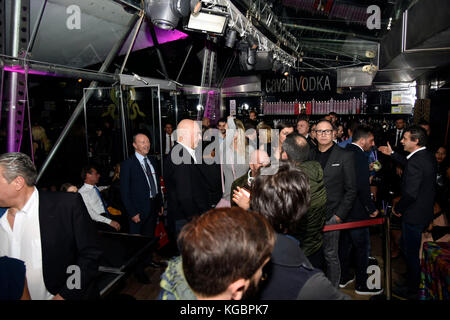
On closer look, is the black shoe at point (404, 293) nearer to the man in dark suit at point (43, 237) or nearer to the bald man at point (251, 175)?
the bald man at point (251, 175)

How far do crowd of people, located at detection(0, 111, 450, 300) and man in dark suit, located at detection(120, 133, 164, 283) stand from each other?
1 cm

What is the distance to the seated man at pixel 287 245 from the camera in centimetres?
93

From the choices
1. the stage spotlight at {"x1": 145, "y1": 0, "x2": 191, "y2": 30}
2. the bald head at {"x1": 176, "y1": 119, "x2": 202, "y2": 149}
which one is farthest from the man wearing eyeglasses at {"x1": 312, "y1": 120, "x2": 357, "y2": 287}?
the stage spotlight at {"x1": 145, "y1": 0, "x2": 191, "y2": 30}

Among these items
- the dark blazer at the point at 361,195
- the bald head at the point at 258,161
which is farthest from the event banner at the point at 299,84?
the bald head at the point at 258,161

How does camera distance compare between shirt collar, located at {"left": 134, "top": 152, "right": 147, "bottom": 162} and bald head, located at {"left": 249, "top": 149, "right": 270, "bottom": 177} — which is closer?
Result: bald head, located at {"left": 249, "top": 149, "right": 270, "bottom": 177}

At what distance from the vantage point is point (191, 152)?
281cm

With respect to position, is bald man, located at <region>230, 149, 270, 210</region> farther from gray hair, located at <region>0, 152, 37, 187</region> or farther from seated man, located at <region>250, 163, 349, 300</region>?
gray hair, located at <region>0, 152, 37, 187</region>

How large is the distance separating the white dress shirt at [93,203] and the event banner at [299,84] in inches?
301

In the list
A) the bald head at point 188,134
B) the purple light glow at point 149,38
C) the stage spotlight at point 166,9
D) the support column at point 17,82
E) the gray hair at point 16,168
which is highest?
the purple light glow at point 149,38

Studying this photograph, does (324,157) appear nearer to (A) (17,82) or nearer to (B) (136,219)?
(B) (136,219)

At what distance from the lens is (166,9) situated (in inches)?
119

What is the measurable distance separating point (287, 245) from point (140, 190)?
2.34m

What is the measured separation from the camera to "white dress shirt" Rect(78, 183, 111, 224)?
308 centimetres
